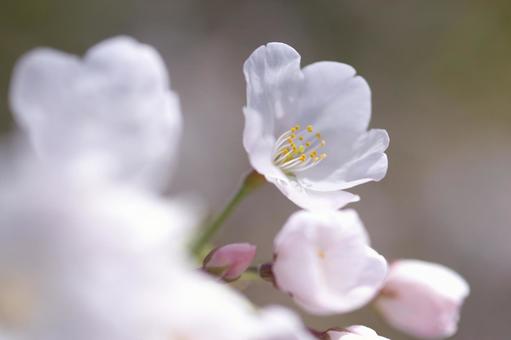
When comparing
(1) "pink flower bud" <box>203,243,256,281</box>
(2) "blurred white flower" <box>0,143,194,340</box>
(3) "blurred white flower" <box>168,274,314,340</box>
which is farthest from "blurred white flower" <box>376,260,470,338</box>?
(2) "blurred white flower" <box>0,143,194,340</box>

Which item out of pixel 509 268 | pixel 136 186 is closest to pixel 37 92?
pixel 136 186

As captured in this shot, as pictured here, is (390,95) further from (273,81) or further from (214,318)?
(214,318)

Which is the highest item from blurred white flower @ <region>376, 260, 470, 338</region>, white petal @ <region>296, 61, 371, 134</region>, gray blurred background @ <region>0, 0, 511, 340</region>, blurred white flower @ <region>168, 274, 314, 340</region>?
white petal @ <region>296, 61, 371, 134</region>

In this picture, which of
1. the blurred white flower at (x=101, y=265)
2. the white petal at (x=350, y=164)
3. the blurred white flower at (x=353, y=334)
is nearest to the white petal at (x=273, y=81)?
the white petal at (x=350, y=164)

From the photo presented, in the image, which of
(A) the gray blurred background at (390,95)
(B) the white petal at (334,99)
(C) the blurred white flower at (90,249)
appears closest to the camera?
(C) the blurred white flower at (90,249)

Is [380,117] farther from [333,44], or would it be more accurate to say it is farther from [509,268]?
[509,268]

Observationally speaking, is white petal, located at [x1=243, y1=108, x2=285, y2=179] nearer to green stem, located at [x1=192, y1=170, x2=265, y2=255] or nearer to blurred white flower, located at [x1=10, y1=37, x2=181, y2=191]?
green stem, located at [x1=192, y1=170, x2=265, y2=255]

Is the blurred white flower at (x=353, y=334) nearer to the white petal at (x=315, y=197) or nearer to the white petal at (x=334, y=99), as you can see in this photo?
the white petal at (x=315, y=197)
